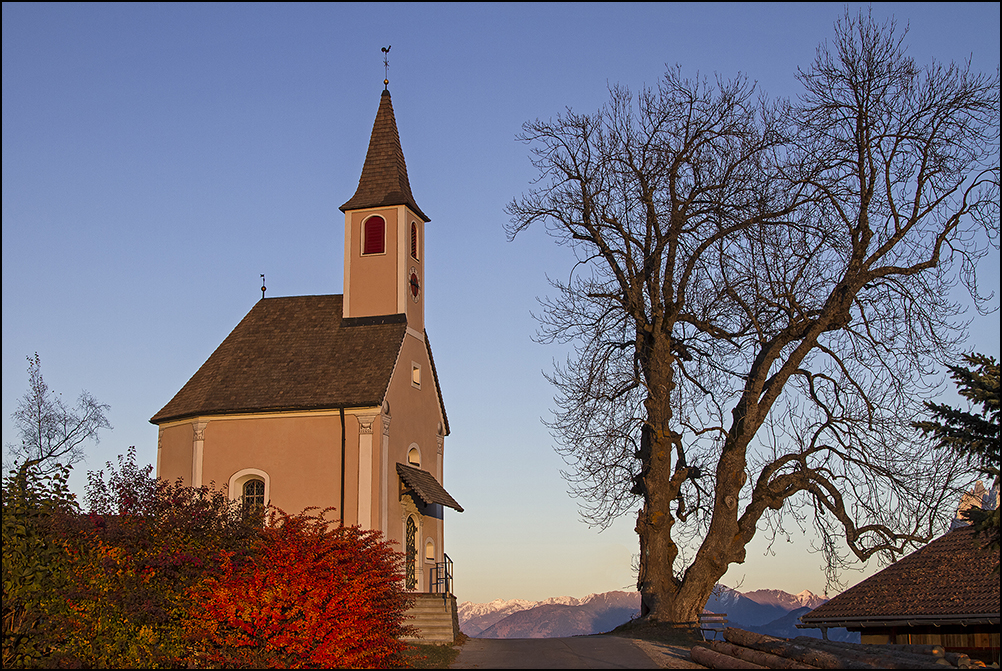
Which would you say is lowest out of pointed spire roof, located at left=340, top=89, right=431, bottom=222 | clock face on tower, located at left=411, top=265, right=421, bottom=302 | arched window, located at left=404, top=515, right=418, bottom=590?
arched window, located at left=404, top=515, right=418, bottom=590

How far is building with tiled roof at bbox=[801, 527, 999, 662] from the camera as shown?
2341cm

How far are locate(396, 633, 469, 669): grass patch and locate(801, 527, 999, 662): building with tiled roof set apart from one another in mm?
11094

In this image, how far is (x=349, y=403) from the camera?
27.8 meters

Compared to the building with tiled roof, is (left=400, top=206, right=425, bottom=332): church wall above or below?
above

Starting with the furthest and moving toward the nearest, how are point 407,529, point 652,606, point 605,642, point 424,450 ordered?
point 424,450 → point 407,529 → point 652,606 → point 605,642

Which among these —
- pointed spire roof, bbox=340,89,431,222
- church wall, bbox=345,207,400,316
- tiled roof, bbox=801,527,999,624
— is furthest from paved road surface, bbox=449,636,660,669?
pointed spire roof, bbox=340,89,431,222

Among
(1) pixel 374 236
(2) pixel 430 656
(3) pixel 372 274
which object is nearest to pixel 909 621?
(2) pixel 430 656

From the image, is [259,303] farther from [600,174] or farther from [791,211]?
[791,211]

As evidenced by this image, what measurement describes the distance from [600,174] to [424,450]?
10.9 m

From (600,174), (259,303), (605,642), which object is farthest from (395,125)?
(605,642)

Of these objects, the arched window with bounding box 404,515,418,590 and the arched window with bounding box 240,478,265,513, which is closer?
Result: the arched window with bounding box 240,478,265,513

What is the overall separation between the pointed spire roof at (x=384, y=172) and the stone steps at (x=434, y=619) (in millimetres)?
13854

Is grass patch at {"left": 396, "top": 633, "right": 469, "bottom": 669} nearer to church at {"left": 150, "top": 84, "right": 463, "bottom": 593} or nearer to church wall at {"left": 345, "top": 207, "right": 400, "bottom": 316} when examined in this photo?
church at {"left": 150, "top": 84, "right": 463, "bottom": 593}

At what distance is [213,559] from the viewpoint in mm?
15984
